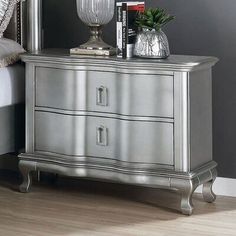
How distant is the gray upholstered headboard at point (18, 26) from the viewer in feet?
12.8

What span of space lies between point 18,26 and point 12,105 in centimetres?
45

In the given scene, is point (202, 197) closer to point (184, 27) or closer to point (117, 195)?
point (117, 195)

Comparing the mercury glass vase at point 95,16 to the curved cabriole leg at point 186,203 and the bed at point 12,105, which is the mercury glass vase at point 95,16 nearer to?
the bed at point 12,105

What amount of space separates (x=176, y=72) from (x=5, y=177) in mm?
1294

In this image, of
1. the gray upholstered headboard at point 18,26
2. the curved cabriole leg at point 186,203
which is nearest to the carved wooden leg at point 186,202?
the curved cabriole leg at point 186,203

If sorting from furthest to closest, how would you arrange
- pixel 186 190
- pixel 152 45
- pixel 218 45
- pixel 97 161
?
1. pixel 218 45
2. pixel 97 161
3. pixel 152 45
4. pixel 186 190

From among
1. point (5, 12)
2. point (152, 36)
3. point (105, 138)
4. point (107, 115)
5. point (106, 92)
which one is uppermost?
point (5, 12)

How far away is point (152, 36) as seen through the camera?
3438 millimetres

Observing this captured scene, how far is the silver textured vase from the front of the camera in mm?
3430

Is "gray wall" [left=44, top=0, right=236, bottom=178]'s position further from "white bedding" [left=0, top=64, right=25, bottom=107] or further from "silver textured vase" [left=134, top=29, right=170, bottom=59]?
"white bedding" [left=0, top=64, right=25, bottom=107]

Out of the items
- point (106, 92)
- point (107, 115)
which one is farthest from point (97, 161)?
point (106, 92)

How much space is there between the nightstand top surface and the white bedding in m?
0.12

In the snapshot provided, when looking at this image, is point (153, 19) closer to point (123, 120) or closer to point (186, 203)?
point (123, 120)

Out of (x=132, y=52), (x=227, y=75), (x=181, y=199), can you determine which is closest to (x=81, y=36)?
(x=132, y=52)
